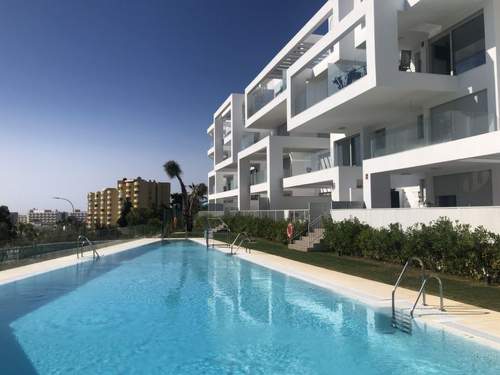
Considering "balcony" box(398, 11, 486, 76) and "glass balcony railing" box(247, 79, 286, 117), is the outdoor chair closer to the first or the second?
"balcony" box(398, 11, 486, 76)

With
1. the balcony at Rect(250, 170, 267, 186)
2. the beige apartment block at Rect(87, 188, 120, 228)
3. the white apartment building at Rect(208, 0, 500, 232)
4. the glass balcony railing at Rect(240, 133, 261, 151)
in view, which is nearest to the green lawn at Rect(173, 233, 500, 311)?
the white apartment building at Rect(208, 0, 500, 232)

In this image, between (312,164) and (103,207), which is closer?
(312,164)

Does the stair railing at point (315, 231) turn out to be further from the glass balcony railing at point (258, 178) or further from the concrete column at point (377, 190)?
the glass balcony railing at point (258, 178)

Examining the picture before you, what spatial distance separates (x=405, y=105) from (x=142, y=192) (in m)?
131

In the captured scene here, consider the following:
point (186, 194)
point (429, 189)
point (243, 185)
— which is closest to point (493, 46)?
point (429, 189)

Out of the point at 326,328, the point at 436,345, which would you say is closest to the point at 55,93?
the point at 326,328

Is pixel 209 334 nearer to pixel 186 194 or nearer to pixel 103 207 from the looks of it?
pixel 186 194

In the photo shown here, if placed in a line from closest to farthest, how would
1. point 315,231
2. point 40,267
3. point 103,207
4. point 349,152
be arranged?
point 40,267
point 315,231
point 349,152
point 103,207

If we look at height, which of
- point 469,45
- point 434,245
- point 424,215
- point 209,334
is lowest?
point 209,334

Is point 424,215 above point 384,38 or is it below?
below

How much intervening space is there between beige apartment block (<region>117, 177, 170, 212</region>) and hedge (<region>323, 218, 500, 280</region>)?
12859 cm

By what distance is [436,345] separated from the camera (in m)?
7.51

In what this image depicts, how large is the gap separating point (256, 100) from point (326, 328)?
1256 inches

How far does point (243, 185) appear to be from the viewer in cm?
4278
